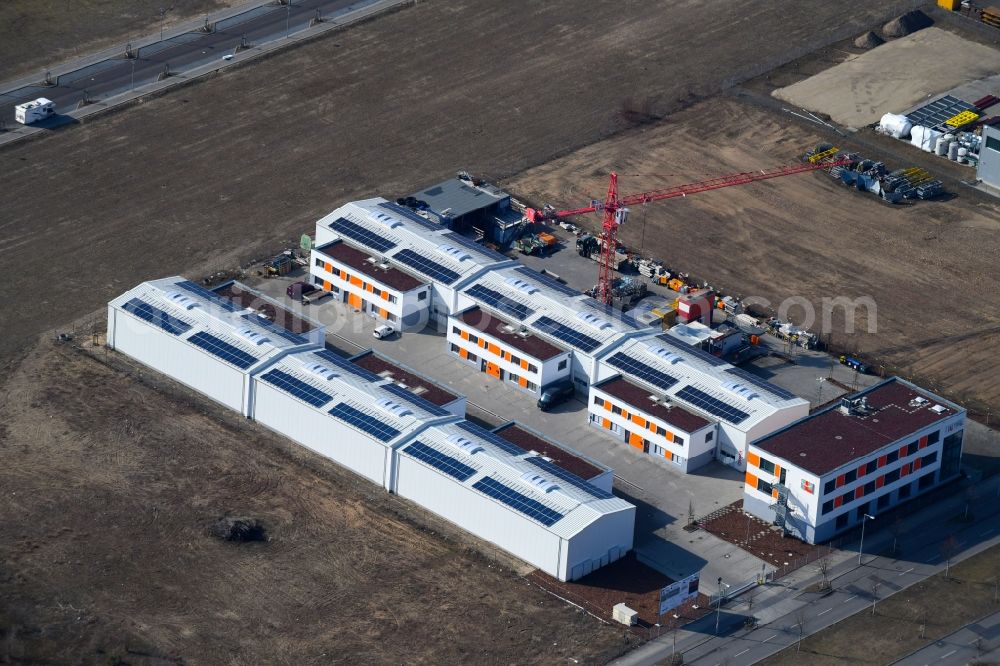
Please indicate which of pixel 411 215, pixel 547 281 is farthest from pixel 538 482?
pixel 411 215

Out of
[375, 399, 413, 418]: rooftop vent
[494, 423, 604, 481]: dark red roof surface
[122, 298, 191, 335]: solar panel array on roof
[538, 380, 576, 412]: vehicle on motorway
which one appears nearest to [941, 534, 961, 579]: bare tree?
[494, 423, 604, 481]: dark red roof surface

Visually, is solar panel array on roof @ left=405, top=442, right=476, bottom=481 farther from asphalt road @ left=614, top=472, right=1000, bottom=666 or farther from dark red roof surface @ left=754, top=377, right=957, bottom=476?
dark red roof surface @ left=754, top=377, right=957, bottom=476

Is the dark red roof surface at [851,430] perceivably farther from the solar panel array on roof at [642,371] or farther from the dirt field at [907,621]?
the solar panel array on roof at [642,371]

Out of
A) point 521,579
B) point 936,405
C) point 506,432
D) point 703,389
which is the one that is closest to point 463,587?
point 521,579

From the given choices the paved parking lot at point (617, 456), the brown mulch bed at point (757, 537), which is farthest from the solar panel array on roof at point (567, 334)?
the brown mulch bed at point (757, 537)

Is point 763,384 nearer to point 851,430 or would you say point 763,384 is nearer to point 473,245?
point 851,430

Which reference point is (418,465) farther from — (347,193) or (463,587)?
(347,193)

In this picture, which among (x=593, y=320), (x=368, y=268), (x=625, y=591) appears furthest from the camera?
(x=368, y=268)
